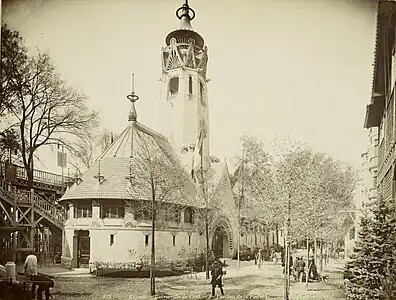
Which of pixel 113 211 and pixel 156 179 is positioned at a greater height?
pixel 156 179

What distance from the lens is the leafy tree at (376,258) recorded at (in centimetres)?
298

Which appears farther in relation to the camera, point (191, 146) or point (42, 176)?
point (42, 176)

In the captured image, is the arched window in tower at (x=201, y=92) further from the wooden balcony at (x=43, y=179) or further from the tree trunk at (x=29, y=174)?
the tree trunk at (x=29, y=174)

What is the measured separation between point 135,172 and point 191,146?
14.3 inches

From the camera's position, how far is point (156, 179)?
330 cm

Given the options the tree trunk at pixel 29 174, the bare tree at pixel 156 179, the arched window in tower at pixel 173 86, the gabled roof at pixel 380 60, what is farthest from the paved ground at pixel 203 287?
the arched window in tower at pixel 173 86

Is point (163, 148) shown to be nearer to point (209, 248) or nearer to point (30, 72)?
point (209, 248)

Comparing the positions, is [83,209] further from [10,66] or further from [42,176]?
[10,66]

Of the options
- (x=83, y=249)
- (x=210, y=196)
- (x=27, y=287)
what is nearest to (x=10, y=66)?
(x=83, y=249)

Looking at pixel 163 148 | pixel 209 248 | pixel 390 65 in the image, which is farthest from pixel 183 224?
pixel 390 65

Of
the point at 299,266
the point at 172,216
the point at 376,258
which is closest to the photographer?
the point at 376,258

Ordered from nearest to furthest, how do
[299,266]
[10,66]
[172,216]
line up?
[299,266] → [172,216] → [10,66]

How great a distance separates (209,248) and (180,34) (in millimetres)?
1279

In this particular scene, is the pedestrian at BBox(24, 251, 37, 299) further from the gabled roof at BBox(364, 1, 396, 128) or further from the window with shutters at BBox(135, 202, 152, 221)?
the gabled roof at BBox(364, 1, 396, 128)
